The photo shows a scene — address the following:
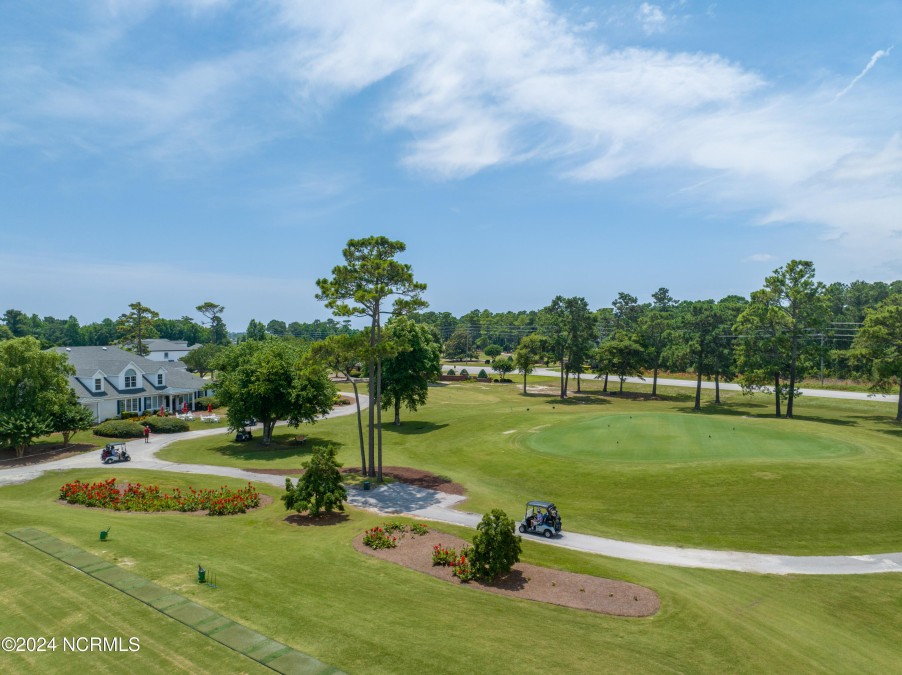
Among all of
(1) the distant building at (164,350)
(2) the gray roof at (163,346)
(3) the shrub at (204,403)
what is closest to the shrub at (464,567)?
(3) the shrub at (204,403)

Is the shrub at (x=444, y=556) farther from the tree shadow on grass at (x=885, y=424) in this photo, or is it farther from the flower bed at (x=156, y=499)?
the tree shadow on grass at (x=885, y=424)

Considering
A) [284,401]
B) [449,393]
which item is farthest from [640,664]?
[449,393]

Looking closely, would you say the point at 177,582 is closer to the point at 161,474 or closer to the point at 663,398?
the point at 161,474

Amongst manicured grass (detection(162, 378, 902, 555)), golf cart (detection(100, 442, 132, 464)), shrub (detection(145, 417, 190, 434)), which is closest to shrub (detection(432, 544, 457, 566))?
manicured grass (detection(162, 378, 902, 555))

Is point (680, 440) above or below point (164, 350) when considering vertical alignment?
below

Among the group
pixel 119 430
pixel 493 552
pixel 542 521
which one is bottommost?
pixel 119 430

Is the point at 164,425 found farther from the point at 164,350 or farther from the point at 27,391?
the point at 164,350

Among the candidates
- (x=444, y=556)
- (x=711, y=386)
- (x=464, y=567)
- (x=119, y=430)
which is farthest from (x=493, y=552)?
(x=711, y=386)
